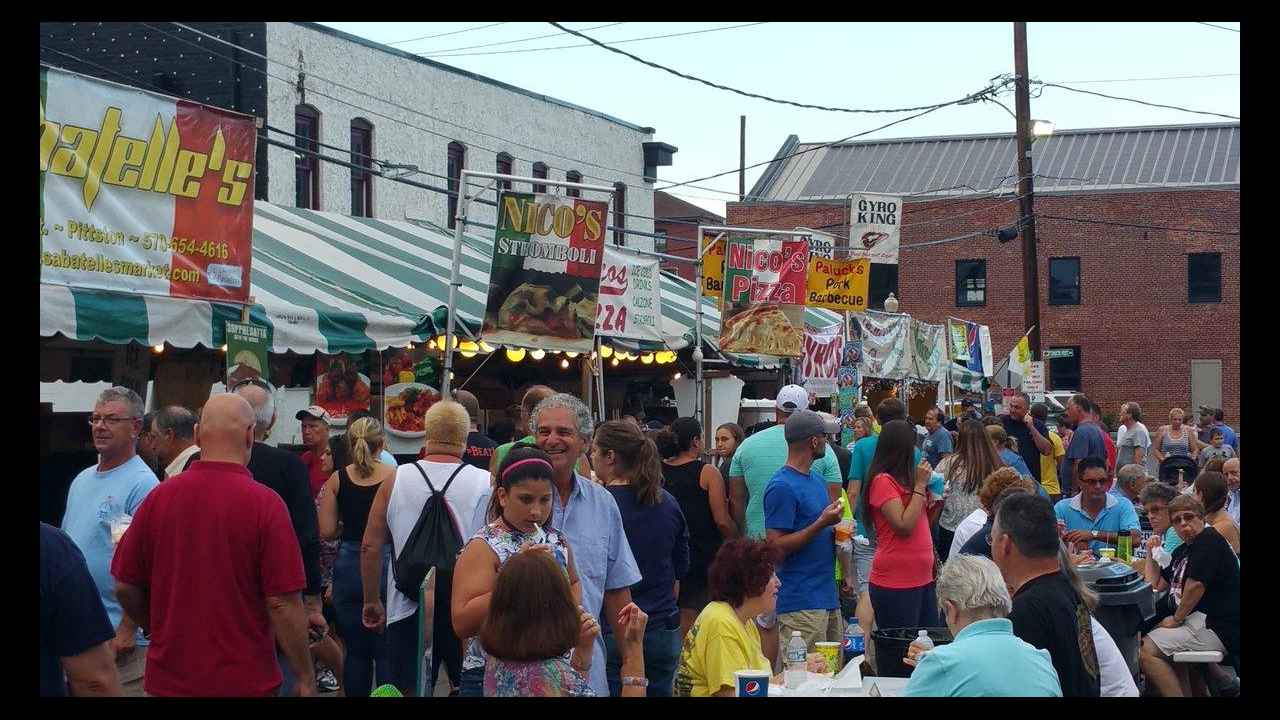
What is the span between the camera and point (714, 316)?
2052 cm

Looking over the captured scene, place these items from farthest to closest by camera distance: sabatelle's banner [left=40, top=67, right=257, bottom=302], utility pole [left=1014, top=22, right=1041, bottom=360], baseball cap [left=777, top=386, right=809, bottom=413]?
1. utility pole [left=1014, top=22, right=1041, bottom=360]
2. baseball cap [left=777, top=386, right=809, bottom=413]
3. sabatelle's banner [left=40, top=67, right=257, bottom=302]

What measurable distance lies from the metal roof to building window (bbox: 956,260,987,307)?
2.54m

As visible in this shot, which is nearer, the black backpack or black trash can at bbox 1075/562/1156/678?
the black backpack

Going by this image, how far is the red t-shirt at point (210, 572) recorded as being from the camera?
195 inches

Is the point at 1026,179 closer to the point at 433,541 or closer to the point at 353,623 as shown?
the point at 353,623

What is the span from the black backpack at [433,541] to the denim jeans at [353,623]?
859mm

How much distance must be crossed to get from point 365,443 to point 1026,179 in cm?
2218

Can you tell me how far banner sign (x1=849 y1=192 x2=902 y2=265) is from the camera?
732 inches

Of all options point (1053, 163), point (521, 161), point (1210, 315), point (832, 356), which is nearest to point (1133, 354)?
point (1210, 315)

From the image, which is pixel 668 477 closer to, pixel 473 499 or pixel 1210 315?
pixel 473 499

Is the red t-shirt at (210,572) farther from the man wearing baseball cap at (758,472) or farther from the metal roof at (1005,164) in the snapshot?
the metal roof at (1005,164)

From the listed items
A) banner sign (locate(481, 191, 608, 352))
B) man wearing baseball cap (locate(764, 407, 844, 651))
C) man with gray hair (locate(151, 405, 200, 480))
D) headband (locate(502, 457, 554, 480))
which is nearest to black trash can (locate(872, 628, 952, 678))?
man wearing baseball cap (locate(764, 407, 844, 651))

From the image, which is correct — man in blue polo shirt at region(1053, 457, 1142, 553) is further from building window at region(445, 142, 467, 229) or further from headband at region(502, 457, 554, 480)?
building window at region(445, 142, 467, 229)

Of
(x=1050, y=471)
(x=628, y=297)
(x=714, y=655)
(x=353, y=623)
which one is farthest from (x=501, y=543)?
(x=1050, y=471)
